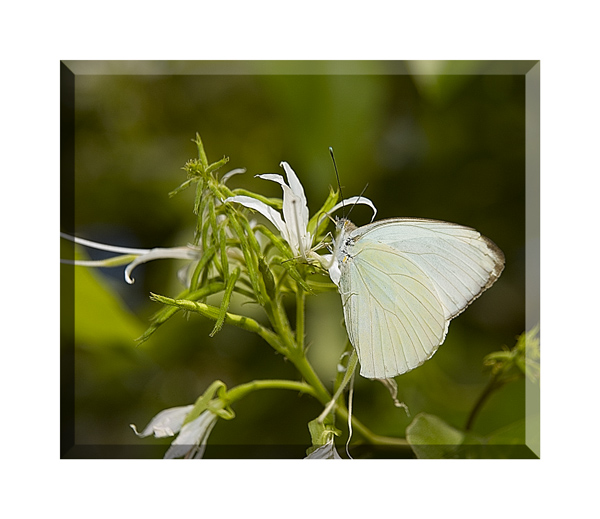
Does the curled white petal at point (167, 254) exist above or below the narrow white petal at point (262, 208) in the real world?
below

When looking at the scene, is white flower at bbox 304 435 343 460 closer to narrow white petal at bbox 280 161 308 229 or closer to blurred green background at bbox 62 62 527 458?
blurred green background at bbox 62 62 527 458

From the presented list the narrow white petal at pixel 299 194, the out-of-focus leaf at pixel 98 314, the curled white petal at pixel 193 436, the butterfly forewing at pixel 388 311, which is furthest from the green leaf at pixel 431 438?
the out-of-focus leaf at pixel 98 314

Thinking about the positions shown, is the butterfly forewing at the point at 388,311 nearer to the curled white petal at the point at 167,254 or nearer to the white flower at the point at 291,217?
the white flower at the point at 291,217
